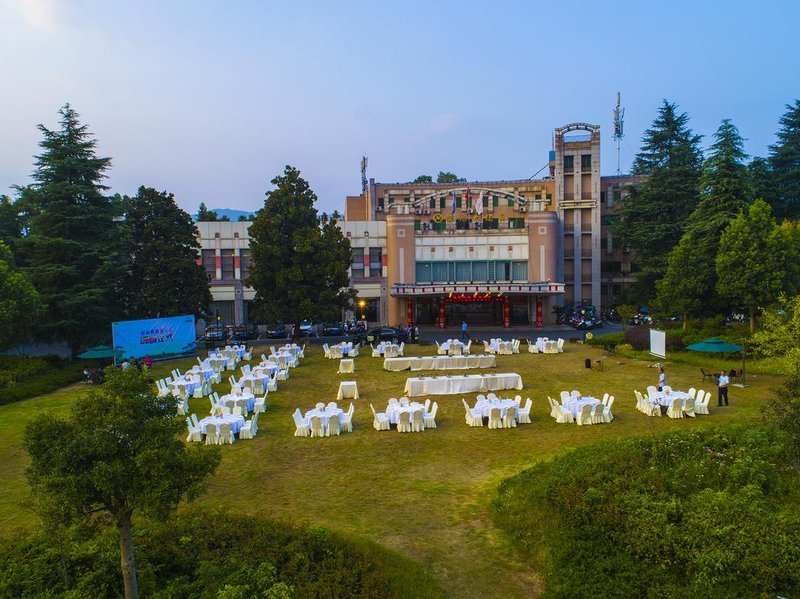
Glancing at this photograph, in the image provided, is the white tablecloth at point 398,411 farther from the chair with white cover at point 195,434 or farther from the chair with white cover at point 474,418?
the chair with white cover at point 195,434

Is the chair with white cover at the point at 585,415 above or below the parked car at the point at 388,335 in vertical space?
below

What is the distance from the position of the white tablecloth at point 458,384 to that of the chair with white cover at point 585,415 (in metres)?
5.33

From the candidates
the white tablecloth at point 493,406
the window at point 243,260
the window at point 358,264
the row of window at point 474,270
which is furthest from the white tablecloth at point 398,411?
the window at point 243,260

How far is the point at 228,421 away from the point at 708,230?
1234 inches

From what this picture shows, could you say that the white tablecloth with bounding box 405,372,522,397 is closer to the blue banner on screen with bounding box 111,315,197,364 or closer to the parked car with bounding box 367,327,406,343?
the parked car with bounding box 367,327,406,343

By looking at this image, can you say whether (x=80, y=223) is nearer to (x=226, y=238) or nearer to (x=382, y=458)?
(x=226, y=238)

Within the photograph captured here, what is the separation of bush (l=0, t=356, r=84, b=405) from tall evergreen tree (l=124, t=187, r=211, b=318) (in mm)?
6647

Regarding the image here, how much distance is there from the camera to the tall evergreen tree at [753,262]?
26078 millimetres

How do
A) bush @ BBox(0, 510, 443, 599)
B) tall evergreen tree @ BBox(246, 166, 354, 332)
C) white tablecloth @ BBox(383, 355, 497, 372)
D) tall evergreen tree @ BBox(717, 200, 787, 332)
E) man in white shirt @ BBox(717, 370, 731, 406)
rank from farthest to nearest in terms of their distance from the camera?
1. tall evergreen tree @ BBox(246, 166, 354, 332)
2. white tablecloth @ BBox(383, 355, 497, 372)
3. tall evergreen tree @ BBox(717, 200, 787, 332)
4. man in white shirt @ BBox(717, 370, 731, 406)
5. bush @ BBox(0, 510, 443, 599)

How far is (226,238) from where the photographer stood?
47.9 m

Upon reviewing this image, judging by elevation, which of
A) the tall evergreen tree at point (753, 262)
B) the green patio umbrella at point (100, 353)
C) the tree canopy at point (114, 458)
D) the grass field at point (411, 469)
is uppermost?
the tall evergreen tree at point (753, 262)

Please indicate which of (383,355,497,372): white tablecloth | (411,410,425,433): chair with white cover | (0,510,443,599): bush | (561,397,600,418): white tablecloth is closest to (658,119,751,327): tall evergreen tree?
(383,355,497,372): white tablecloth

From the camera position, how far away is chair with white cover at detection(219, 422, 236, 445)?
1549cm

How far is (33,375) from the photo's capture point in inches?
995
